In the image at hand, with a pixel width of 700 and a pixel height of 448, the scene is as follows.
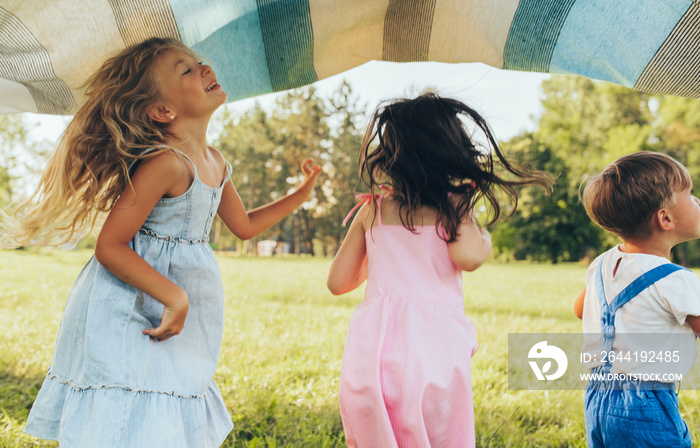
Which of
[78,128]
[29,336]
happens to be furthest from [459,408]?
[29,336]

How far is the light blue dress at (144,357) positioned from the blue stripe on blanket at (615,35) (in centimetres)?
125

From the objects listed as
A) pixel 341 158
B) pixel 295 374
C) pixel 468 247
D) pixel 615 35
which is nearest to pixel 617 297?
pixel 468 247

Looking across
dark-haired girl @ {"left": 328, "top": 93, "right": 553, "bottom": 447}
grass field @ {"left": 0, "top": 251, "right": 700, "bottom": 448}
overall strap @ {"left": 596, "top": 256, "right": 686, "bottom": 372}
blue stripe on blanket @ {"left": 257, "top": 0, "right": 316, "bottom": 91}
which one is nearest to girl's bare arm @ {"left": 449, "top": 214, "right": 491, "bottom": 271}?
dark-haired girl @ {"left": 328, "top": 93, "right": 553, "bottom": 447}

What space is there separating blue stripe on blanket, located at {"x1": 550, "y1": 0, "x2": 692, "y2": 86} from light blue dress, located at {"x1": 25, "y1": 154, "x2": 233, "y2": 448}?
125 centimetres

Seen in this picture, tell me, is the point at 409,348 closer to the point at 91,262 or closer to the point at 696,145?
the point at 91,262

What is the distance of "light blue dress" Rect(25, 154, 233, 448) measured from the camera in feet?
4.90

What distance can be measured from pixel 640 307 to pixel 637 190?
15.0 inches

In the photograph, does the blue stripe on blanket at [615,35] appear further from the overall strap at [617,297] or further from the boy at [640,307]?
the overall strap at [617,297]

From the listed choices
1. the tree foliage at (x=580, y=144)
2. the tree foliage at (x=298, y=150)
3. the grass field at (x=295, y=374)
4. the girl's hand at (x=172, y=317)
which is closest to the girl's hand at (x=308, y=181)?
the girl's hand at (x=172, y=317)

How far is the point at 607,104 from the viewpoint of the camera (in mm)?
28031

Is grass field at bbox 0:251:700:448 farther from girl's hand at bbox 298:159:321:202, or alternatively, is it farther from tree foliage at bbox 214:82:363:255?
tree foliage at bbox 214:82:363:255

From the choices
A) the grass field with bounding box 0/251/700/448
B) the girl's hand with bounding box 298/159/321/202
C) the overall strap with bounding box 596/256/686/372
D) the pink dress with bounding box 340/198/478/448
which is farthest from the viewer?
the grass field with bounding box 0/251/700/448

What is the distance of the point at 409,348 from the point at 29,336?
11.6 ft

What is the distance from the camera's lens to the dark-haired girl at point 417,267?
162 cm
